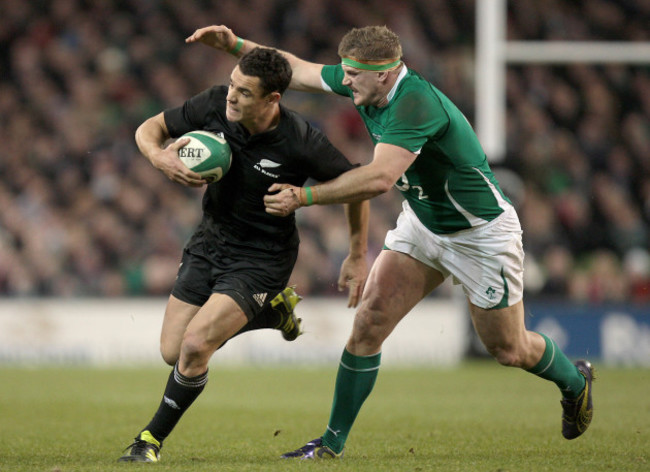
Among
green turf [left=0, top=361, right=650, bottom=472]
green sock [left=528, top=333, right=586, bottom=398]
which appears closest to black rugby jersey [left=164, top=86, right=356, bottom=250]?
green turf [left=0, top=361, right=650, bottom=472]

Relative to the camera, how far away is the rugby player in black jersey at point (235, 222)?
5332mm

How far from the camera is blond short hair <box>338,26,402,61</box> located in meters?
5.27

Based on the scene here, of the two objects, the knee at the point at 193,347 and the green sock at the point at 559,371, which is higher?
the knee at the point at 193,347

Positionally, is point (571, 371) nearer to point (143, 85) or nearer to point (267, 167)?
point (267, 167)

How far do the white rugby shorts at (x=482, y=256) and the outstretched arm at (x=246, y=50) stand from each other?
107cm

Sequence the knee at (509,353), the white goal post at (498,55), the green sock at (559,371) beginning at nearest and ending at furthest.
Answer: the knee at (509,353) < the green sock at (559,371) < the white goal post at (498,55)

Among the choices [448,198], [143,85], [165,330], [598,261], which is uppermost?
[448,198]

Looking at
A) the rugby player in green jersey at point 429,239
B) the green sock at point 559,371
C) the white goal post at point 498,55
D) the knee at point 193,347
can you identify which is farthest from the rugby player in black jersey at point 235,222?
the white goal post at point 498,55

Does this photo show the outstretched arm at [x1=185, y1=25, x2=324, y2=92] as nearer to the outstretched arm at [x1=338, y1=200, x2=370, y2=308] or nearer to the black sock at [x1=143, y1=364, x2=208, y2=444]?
the outstretched arm at [x1=338, y1=200, x2=370, y2=308]

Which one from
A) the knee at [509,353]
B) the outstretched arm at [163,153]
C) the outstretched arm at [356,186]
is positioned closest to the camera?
the outstretched arm at [356,186]

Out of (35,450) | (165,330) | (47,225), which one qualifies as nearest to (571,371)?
(165,330)

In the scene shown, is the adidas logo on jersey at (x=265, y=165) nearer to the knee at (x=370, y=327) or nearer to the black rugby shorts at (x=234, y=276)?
the black rugby shorts at (x=234, y=276)

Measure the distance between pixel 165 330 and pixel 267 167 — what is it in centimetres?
104

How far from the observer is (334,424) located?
562 centimetres
